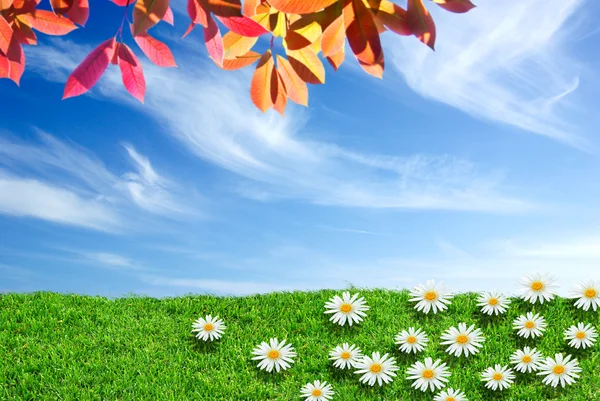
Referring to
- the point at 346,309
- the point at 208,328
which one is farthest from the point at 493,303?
the point at 208,328

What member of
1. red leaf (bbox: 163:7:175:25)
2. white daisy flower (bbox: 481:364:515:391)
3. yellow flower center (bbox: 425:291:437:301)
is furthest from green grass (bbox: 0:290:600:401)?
red leaf (bbox: 163:7:175:25)

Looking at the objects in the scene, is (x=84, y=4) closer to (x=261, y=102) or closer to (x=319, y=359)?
(x=261, y=102)

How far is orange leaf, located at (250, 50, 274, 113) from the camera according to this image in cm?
165

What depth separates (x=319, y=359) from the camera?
5332 mm

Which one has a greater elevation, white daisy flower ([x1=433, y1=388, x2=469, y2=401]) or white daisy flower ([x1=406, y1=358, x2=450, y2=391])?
white daisy flower ([x1=406, y1=358, x2=450, y2=391])

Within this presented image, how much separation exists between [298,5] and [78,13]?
76 cm

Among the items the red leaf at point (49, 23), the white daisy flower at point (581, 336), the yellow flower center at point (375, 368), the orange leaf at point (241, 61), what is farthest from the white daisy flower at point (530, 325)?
the red leaf at point (49, 23)

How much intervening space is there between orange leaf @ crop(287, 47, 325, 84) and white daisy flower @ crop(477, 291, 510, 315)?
4.89m

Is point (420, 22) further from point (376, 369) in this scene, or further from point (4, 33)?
point (376, 369)

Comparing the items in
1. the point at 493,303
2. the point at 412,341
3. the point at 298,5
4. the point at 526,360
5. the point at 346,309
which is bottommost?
the point at 298,5

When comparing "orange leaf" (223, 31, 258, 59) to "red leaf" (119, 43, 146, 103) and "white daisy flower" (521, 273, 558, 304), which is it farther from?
"white daisy flower" (521, 273, 558, 304)

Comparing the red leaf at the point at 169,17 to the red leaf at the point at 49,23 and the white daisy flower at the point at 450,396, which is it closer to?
the red leaf at the point at 49,23

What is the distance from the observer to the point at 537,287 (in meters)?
6.08

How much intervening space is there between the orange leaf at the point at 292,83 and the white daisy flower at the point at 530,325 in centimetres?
462
